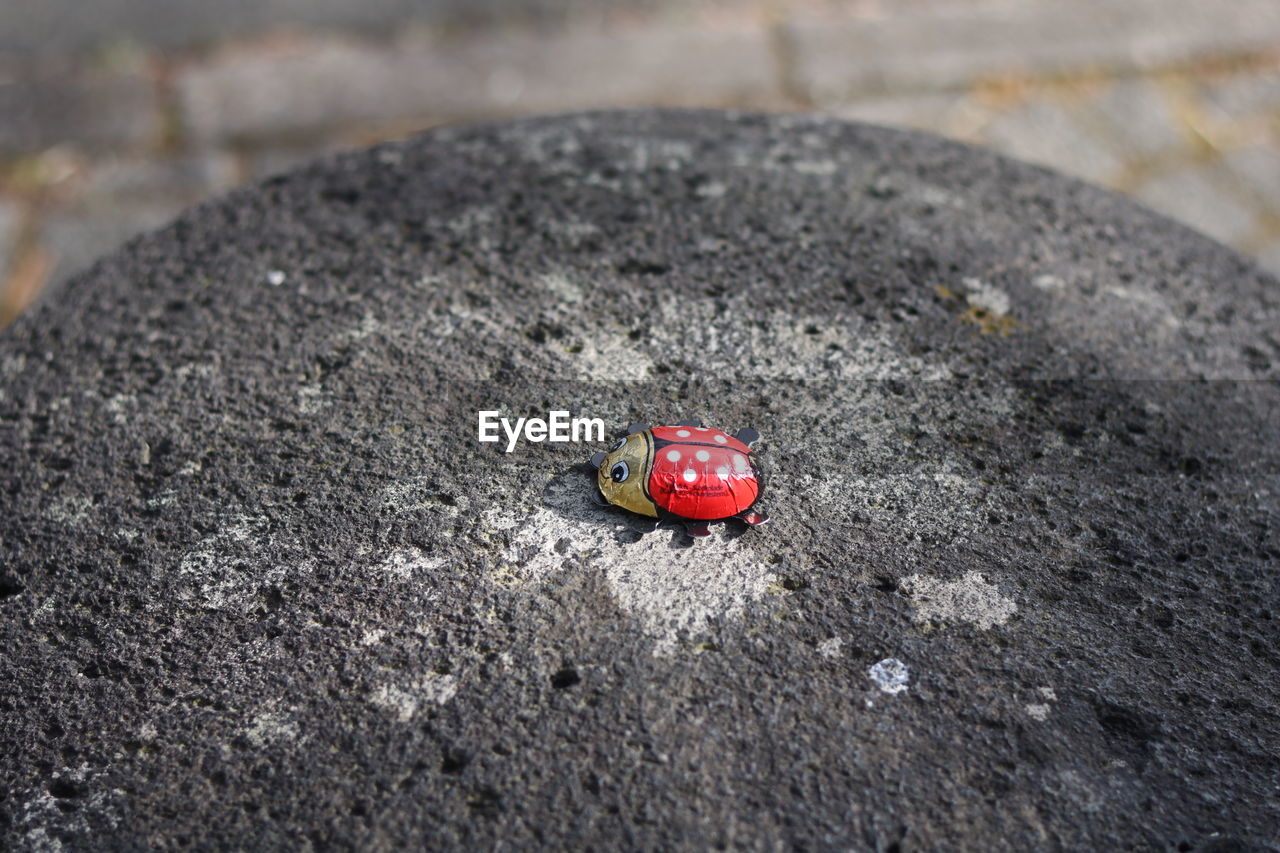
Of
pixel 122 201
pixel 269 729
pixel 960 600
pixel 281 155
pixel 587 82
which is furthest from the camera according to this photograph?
pixel 587 82

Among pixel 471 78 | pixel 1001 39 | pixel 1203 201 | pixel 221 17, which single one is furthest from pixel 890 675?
pixel 221 17

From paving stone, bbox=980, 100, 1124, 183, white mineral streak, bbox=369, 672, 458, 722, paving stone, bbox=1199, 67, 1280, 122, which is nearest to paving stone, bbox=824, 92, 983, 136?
paving stone, bbox=980, 100, 1124, 183

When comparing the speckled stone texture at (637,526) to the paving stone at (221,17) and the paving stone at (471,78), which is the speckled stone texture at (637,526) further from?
the paving stone at (221,17)

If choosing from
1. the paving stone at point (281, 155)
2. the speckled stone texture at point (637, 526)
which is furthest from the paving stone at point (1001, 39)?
the speckled stone texture at point (637, 526)

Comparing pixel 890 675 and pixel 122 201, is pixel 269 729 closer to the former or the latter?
pixel 890 675

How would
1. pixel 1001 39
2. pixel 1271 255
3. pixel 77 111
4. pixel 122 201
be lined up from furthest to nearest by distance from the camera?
pixel 1001 39, pixel 77 111, pixel 122 201, pixel 1271 255

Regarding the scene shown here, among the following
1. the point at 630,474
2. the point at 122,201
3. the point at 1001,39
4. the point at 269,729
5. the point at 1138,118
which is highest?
the point at 630,474

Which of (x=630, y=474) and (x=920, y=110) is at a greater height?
(x=630, y=474)

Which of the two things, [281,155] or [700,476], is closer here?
[700,476]
